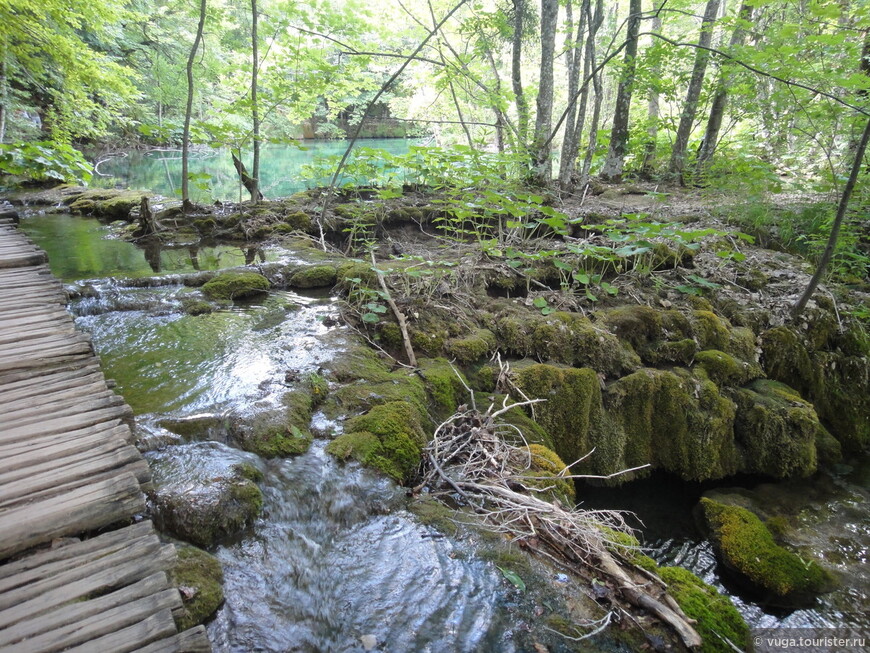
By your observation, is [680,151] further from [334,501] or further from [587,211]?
[334,501]

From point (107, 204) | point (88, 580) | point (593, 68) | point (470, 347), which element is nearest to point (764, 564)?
point (470, 347)

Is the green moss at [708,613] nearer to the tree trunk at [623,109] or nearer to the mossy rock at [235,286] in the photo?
the mossy rock at [235,286]

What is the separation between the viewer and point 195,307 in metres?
5.28

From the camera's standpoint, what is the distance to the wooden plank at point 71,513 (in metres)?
1.80

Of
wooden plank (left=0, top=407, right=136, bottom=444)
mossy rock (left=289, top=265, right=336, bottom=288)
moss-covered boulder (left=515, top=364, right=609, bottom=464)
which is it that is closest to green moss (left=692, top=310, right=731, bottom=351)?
moss-covered boulder (left=515, top=364, right=609, bottom=464)

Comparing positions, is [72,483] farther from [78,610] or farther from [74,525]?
[78,610]

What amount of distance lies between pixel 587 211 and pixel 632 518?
5531mm

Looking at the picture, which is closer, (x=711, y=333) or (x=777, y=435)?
(x=777, y=435)

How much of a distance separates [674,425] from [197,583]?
4495 millimetres

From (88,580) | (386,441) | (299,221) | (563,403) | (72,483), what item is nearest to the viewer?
(88,580)

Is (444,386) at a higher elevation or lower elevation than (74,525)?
lower

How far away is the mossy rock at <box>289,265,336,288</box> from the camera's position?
20.4 ft

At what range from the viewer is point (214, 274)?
6086 mm

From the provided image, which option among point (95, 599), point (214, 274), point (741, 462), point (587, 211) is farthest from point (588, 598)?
point (587, 211)
